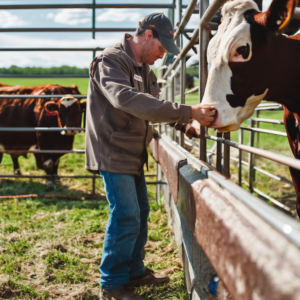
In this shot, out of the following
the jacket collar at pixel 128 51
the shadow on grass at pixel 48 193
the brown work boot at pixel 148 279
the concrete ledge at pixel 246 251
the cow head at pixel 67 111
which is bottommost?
the shadow on grass at pixel 48 193

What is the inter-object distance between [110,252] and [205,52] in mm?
1178

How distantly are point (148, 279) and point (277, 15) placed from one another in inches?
66.2

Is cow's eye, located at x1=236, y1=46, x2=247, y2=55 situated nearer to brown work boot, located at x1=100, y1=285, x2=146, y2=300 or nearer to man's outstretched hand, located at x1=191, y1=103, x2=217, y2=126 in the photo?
man's outstretched hand, located at x1=191, y1=103, x2=217, y2=126

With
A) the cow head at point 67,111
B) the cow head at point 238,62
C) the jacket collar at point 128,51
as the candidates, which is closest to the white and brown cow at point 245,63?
the cow head at point 238,62

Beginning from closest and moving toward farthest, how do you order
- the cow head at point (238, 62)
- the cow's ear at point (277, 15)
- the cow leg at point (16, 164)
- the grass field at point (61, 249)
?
the cow's ear at point (277, 15)
the cow head at point (238, 62)
the grass field at point (61, 249)
the cow leg at point (16, 164)

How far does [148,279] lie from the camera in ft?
7.28

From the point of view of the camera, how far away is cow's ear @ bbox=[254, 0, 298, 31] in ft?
4.01

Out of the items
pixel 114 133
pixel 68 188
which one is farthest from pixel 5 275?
pixel 68 188

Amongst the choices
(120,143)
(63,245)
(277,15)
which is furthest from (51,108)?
(277,15)

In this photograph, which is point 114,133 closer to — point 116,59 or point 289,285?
point 116,59

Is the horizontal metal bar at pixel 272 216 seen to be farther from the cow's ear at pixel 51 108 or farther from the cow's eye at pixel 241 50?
the cow's ear at pixel 51 108

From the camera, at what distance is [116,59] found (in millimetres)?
1820

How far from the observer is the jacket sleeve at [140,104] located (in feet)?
5.08

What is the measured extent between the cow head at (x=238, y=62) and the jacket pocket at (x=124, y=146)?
0.53 m
